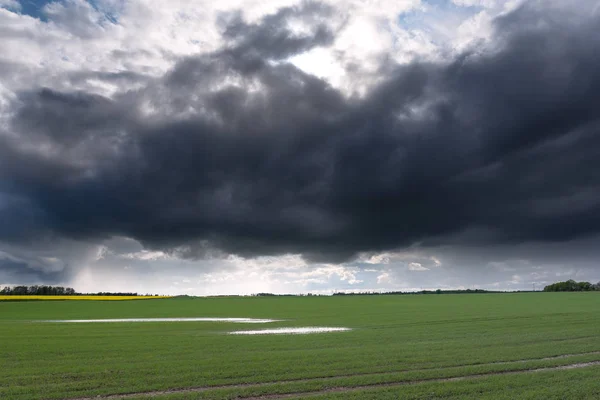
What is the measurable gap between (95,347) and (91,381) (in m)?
12.8

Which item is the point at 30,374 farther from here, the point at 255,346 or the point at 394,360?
the point at 394,360

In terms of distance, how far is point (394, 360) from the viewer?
24281 millimetres

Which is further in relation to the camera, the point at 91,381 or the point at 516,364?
the point at 516,364

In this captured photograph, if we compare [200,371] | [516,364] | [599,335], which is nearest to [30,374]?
[200,371]

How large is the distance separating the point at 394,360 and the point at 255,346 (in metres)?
10.6

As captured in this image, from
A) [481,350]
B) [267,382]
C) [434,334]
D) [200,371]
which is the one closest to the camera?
[267,382]

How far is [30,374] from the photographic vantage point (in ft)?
72.0

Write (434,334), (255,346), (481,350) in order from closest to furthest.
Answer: (481,350) < (255,346) < (434,334)

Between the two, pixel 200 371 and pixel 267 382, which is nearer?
pixel 267 382

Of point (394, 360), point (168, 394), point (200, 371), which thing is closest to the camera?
point (168, 394)

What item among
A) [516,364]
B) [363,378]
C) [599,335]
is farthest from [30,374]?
[599,335]

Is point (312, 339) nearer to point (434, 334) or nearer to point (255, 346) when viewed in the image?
point (255, 346)

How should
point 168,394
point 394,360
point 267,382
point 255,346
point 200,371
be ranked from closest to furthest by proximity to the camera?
1. point 168,394
2. point 267,382
3. point 200,371
4. point 394,360
5. point 255,346

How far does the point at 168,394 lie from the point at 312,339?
18703 millimetres
